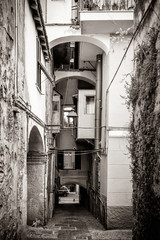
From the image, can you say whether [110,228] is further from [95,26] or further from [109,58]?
[95,26]

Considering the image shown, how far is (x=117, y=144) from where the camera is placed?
38.9ft

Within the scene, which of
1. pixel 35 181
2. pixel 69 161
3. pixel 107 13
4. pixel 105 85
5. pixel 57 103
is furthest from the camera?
pixel 69 161

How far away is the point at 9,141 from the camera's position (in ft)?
17.0

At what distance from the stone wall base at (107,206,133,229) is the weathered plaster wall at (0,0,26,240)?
599 cm

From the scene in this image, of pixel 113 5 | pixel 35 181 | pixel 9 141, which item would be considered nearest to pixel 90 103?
pixel 113 5

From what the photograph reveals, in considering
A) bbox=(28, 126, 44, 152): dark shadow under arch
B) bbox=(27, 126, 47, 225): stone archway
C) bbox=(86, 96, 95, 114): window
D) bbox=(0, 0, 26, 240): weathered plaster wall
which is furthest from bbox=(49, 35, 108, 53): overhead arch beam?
bbox=(0, 0, 26, 240): weathered plaster wall

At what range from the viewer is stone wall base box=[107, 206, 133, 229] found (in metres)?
11.5

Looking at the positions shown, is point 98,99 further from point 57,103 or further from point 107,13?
point 107,13

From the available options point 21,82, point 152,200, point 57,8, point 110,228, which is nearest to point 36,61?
point 21,82

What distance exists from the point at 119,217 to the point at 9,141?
26.2 feet

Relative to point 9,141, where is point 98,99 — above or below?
above

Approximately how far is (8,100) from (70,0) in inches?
400

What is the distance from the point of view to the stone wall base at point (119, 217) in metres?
11.5

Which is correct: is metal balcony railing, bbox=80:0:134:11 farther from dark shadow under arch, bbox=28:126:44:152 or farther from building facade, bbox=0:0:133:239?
dark shadow under arch, bbox=28:126:44:152
